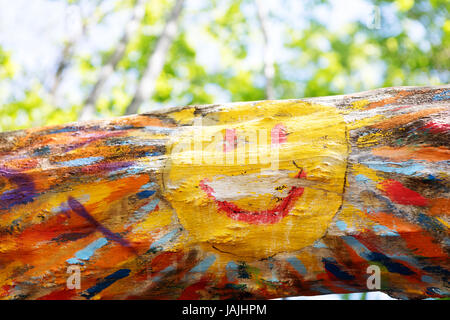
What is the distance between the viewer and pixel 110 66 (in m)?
6.55

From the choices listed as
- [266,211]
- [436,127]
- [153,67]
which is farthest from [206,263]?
[153,67]

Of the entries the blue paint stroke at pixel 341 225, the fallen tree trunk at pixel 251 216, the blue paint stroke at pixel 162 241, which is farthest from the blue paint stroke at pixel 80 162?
the blue paint stroke at pixel 341 225

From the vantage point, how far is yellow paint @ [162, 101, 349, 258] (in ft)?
5.20

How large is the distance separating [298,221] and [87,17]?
33.6ft

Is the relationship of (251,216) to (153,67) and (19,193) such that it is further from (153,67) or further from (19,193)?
(153,67)

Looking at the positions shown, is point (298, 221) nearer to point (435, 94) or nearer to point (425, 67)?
point (435, 94)

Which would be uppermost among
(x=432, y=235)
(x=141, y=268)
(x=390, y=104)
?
(x=390, y=104)

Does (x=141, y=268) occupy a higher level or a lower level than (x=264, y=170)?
lower

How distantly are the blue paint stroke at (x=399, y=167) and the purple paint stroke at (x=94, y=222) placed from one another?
1.08m

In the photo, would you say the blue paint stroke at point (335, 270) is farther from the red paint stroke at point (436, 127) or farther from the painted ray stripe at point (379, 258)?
the red paint stroke at point (436, 127)

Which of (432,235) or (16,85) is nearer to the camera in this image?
(432,235)

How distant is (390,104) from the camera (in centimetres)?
185

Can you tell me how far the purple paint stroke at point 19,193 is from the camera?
69.4 inches
